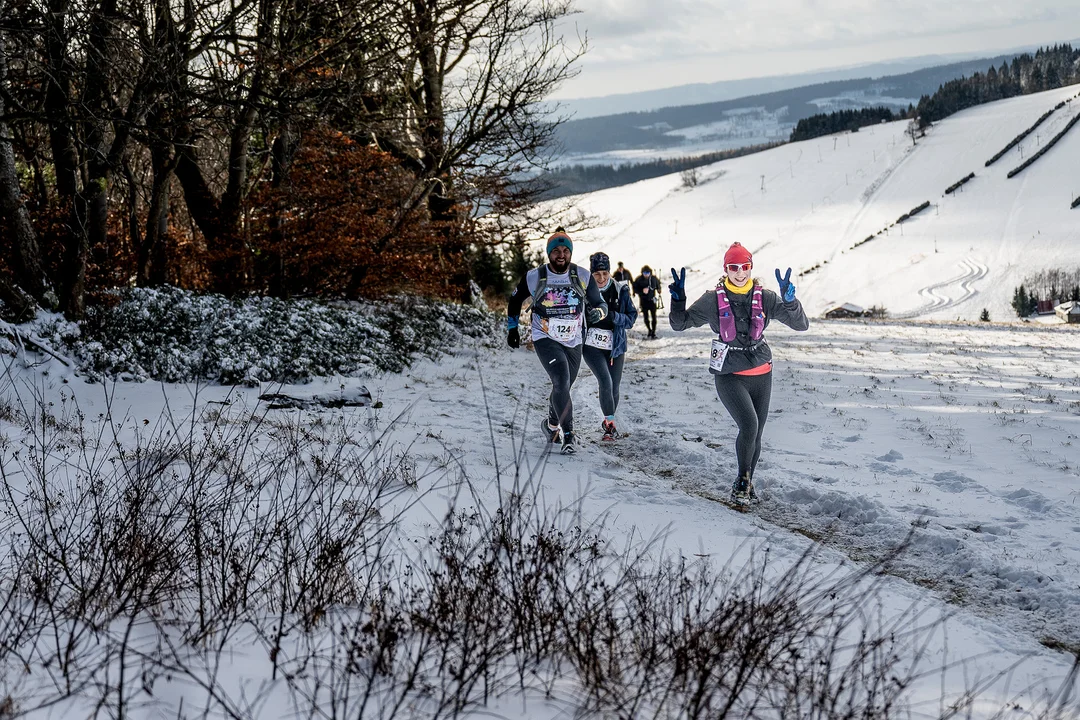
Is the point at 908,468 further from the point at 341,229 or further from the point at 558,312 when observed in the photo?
the point at 341,229

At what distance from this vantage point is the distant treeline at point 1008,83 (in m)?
147

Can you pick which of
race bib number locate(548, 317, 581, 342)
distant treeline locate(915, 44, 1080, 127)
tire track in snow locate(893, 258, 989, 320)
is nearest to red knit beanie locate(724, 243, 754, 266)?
race bib number locate(548, 317, 581, 342)

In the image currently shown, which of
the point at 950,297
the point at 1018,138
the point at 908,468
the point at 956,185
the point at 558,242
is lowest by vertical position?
the point at 908,468

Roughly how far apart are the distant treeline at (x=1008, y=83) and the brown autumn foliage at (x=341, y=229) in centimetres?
14788

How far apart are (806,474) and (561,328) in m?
2.67

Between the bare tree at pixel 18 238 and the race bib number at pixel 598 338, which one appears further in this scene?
the bare tree at pixel 18 238

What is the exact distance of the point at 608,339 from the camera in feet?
27.7

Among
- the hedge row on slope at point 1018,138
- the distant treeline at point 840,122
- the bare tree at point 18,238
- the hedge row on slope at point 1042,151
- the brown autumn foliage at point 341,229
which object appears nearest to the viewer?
the bare tree at point 18,238

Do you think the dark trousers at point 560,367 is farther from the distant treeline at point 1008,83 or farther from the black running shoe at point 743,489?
the distant treeline at point 1008,83

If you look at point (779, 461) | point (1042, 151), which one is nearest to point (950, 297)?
point (1042, 151)

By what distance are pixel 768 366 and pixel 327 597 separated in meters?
4.20

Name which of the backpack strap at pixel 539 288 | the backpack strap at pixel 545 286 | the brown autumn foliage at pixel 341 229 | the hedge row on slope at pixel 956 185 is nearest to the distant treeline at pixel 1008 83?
the hedge row on slope at pixel 956 185

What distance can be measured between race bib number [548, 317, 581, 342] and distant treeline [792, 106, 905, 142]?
546 feet

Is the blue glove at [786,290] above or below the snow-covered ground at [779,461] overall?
above
